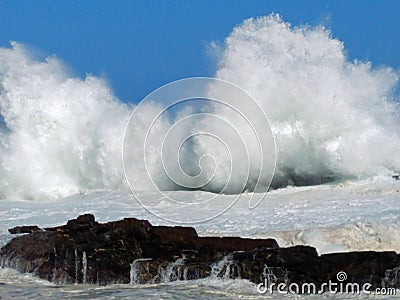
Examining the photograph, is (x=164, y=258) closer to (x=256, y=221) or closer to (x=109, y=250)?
(x=109, y=250)

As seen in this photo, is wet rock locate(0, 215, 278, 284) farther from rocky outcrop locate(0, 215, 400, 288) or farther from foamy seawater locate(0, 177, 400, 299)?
foamy seawater locate(0, 177, 400, 299)

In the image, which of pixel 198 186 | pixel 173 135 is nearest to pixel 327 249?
pixel 198 186

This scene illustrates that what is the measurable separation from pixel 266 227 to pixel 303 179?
8.63m

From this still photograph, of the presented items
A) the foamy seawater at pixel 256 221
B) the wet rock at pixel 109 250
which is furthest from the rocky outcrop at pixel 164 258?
the foamy seawater at pixel 256 221

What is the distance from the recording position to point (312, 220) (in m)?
11.6

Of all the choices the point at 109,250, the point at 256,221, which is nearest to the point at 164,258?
the point at 109,250

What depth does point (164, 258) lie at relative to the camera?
28.4 ft

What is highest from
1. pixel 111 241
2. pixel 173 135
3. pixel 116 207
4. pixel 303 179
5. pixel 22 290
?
pixel 173 135

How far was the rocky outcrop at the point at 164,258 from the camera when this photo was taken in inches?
304

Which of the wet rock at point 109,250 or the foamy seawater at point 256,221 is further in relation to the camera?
the wet rock at point 109,250

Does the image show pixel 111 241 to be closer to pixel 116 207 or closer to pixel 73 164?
pixel 116 207

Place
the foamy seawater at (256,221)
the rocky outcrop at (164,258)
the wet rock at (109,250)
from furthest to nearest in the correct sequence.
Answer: the wet rock at (109,250), the foamy seawater at (256,221), the rocky outcrop at (164,258)

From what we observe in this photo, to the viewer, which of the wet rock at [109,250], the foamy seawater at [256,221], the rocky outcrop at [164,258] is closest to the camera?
the rocky outcrop at [164,258]

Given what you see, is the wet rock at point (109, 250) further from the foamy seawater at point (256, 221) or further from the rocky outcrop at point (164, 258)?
the foamy seawater at point (256, 221)
